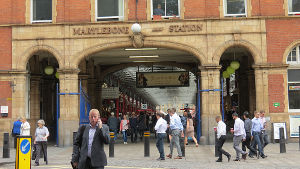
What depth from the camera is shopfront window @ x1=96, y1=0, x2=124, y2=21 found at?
22.7 metres

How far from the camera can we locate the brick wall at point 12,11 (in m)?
22.5

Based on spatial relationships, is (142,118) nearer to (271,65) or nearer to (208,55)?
(208,55)

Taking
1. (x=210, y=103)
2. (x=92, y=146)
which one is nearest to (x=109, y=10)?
(x=210, y=103)

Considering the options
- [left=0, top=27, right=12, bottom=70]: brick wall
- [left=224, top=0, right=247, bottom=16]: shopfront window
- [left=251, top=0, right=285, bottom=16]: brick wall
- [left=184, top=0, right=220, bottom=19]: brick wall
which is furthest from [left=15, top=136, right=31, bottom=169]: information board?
[left=251, top=0, right=285, bottom=16]: brick wall

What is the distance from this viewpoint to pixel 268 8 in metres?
21.9

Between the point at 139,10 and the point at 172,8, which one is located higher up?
the point at 172,8

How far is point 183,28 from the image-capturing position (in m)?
21.9

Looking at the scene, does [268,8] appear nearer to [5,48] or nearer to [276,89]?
[276,89]

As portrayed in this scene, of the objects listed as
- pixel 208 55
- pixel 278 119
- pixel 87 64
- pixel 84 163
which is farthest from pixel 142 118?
pixel 84 163

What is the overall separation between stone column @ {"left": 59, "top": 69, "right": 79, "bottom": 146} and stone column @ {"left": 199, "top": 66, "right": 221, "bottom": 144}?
20.0ft

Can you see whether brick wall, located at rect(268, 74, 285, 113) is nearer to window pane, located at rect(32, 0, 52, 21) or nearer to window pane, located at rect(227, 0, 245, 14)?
window pane, located at rect(227, 0, 245, 14)

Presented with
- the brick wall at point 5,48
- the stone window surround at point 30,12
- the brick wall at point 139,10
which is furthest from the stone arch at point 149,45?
the brick wall at point 5,48

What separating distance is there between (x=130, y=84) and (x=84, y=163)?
1672 inches

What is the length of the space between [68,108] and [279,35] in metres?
10.6
